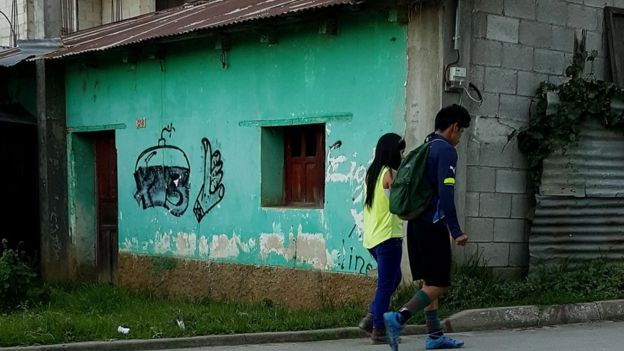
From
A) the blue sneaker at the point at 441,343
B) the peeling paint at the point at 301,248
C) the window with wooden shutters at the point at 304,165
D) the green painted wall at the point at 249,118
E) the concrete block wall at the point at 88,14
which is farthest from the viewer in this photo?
the concrete block wall at the point at 88,14

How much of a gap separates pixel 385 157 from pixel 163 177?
5591 millimetres

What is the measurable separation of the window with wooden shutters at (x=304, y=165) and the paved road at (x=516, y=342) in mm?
2761

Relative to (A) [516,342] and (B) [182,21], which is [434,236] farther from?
(B) [182,21]

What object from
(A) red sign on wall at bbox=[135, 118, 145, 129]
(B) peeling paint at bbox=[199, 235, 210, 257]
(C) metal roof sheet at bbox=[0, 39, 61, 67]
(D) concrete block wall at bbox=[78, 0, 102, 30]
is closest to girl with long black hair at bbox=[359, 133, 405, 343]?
(B) peeling paint at bbox=[199, 235, 210, 257]

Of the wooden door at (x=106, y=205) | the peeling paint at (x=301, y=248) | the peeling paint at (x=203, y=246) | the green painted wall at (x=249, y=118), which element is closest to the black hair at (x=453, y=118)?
the green painted wall at (x=249, y=118)

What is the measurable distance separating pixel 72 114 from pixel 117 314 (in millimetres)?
4906

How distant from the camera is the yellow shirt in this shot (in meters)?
6.66

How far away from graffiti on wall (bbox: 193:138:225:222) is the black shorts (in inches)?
188

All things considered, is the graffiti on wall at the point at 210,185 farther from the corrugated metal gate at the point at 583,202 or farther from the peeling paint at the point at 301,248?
the corrugated metal gate at the point at 583,202

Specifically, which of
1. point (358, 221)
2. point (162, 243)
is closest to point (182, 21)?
point (162, 243)

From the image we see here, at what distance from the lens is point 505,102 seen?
8.70 metres

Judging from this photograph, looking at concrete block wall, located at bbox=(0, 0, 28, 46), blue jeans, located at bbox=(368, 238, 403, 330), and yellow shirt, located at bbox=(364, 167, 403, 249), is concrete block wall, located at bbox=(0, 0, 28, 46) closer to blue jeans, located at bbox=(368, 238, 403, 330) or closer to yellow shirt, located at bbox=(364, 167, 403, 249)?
yellow shirt, located at bbox=(364, 167, 403, 249)

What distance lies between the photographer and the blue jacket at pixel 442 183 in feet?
19.8

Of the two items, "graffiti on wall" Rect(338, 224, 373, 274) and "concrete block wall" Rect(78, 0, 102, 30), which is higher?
"concrete block wall" Rect(78, 0, 102, 30)
